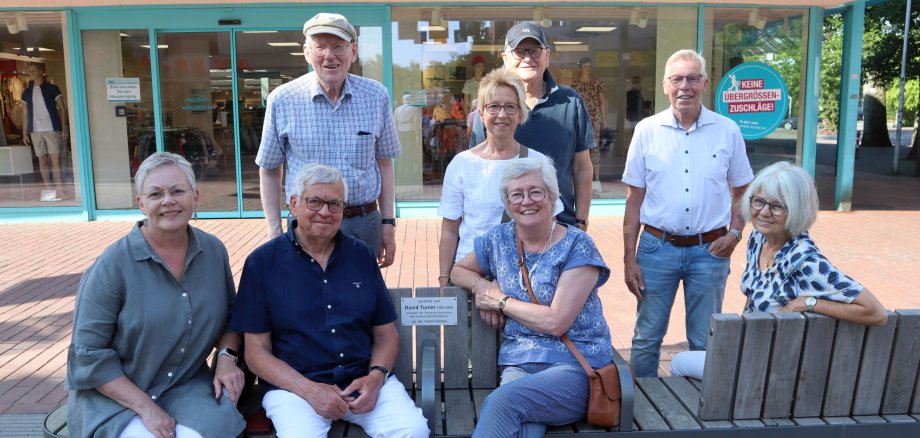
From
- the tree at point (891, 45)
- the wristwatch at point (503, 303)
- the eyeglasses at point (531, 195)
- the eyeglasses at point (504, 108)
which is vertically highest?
the tree at point (891, 45)

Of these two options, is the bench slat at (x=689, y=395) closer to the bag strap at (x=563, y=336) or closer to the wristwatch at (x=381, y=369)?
the bag strap at (x=563, y=336)

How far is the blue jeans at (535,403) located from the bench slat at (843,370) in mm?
962

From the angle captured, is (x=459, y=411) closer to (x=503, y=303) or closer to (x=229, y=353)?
(x=503, y=303)

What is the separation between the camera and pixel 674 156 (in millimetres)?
3514

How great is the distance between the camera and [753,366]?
9.12 feet

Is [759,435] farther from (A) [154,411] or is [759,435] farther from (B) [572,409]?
(A) [154,411]

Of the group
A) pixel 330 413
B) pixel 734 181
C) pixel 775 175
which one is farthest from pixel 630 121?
pixel 330 413

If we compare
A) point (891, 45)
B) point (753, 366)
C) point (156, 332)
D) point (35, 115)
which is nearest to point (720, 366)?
point (753, 366)

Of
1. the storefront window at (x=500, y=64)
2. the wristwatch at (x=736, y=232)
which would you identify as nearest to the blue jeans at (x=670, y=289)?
the wristwatch at (x=736, y=232)

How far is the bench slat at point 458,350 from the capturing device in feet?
10.2

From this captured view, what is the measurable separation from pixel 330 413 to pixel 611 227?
7586 millimetres

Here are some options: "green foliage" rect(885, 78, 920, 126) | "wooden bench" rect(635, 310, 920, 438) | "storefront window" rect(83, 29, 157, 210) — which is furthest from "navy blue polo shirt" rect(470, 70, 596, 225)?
"green foliage" rect(885, 78, 920, 126)

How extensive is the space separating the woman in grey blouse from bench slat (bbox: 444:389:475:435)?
0.79m

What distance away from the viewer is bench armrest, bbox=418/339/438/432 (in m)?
2.71
